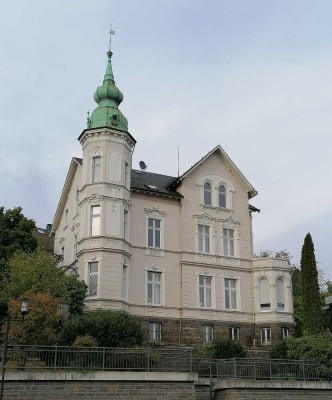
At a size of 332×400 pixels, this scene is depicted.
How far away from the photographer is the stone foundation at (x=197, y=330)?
3800 centimetres

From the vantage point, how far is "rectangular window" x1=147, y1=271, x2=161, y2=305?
126ft

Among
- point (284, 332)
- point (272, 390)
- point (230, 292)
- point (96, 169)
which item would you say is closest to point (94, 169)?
point (96, 169)

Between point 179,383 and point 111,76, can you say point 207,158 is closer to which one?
point 111,76

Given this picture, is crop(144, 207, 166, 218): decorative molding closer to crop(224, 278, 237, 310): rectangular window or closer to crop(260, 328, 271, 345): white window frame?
crop(224, 278, 237, 310): rectangular window

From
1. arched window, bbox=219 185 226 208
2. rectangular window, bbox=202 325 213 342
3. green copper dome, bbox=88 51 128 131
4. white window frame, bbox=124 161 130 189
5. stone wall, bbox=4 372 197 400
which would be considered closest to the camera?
stone wall, bbox=4 372 197 400

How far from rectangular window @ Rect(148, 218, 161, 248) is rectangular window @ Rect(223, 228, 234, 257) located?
497cm

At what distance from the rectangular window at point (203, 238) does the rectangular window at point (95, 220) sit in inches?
300

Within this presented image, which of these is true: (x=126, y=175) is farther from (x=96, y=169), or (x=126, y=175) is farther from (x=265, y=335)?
(x=265, y=335)

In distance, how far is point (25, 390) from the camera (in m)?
21.5

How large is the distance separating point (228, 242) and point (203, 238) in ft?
6.52

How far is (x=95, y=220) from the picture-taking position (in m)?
37.5

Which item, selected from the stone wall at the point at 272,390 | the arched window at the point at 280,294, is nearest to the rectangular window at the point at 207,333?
the arched window at the point at 280,294

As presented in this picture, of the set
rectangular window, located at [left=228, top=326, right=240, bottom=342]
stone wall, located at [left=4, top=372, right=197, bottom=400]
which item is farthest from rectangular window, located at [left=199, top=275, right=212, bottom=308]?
stone wall, located at [left=4, top=372, right=197, bottom=400]

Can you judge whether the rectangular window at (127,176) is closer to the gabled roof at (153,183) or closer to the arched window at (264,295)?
the gabled roof at (153,183)
